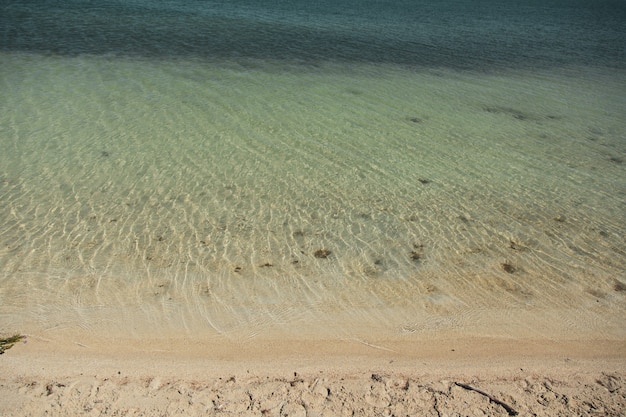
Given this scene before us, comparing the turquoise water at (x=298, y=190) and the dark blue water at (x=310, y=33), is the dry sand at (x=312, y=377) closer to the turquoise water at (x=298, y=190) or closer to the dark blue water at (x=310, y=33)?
the turquoise water at (x=298, y=190)

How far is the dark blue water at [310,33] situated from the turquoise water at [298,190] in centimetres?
35

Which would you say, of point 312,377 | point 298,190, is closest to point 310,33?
A: point 298,190

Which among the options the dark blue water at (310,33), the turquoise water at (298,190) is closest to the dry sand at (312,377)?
the turquoise water at (298,190)

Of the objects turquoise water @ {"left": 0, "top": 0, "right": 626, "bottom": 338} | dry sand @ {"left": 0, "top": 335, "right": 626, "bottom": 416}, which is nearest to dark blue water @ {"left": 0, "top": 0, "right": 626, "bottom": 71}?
turquoise water @ {"left": 0, "top": 0, "right": 626, "bottom": 338}

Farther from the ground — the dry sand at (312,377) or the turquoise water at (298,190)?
the dry sand at (312,377)

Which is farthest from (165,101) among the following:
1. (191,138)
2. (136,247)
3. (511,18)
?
(511,18)

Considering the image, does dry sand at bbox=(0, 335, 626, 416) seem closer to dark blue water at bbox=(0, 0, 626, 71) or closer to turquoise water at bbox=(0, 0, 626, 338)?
turquoise water at bbox=(0, 0, 626, 338)

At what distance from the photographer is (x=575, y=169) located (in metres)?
8.23

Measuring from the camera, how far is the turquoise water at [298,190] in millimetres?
4824

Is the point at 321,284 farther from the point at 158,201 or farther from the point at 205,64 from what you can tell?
the point at 205,64

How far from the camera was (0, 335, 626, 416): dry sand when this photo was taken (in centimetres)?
341

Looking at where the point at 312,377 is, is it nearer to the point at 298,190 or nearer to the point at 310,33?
the point at 298,190

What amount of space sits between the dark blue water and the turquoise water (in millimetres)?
345

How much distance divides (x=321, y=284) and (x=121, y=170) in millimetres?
3987
